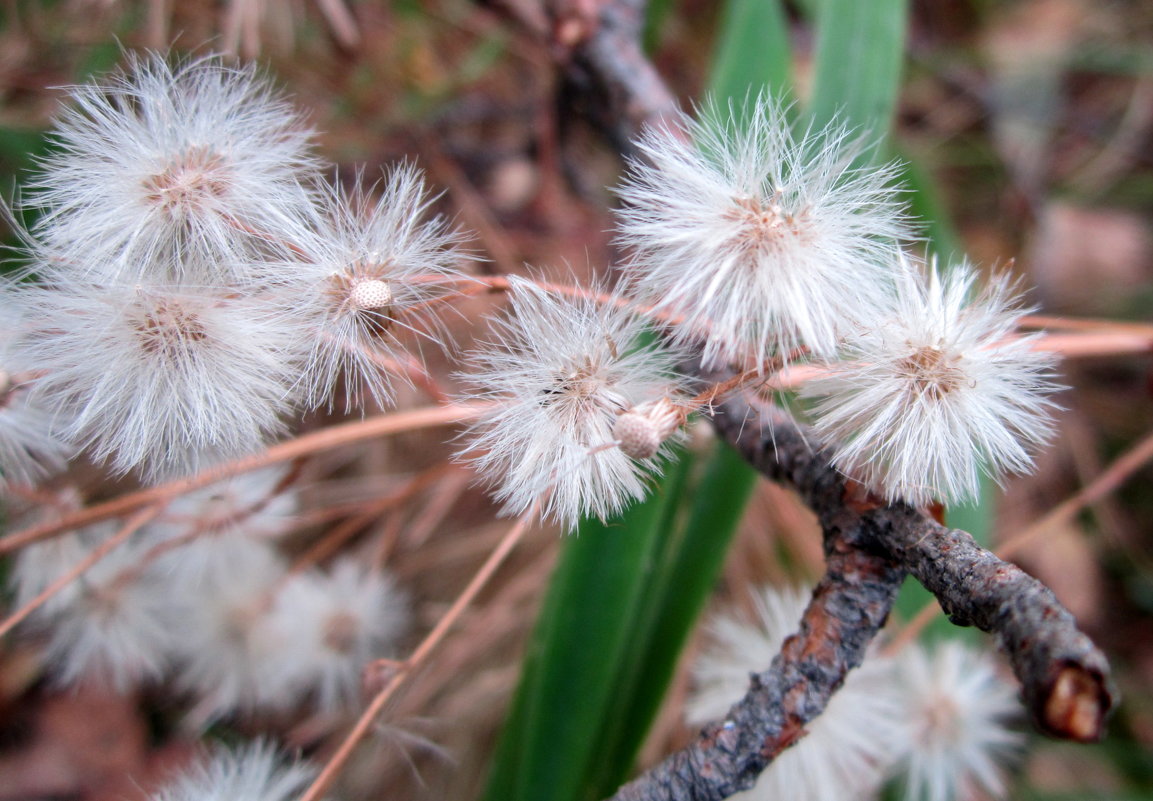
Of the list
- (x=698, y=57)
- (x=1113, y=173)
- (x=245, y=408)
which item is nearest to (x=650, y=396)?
(x=245, y=408)

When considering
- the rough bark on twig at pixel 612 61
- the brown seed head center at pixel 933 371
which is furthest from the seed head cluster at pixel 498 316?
the rough bark on twig at pixel 612 61

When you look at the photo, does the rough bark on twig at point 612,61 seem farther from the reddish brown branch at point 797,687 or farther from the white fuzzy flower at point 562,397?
the reddish brown branch at point 797,687

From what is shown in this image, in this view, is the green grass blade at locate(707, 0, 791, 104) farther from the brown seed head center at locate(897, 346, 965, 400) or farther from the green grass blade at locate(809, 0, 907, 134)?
the brown seed head center at locate(897, 346, 965, 400)

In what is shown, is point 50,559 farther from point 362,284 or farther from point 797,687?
point 797,687

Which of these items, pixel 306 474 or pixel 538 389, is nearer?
pixel 538 389

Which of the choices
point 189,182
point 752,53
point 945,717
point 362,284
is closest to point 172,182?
point 189,182

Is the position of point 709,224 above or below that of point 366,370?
above

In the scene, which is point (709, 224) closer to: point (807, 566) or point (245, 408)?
point (245, 408)
